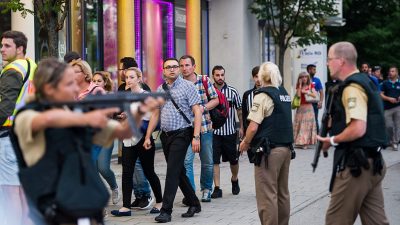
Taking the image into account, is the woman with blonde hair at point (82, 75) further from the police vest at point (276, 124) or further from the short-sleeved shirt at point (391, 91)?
the short-sleeved shirt at point (391, 91)

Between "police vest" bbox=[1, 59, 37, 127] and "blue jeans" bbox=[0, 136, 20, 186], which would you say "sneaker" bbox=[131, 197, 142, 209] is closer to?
"blue jeans" bbox=[0, 136, 20, 186]

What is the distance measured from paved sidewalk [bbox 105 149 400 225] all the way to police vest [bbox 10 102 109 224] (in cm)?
472

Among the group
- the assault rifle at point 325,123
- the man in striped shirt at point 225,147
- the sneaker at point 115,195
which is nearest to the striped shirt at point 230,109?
the man in striped shirt at point 225,147

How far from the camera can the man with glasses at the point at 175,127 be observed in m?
9.48

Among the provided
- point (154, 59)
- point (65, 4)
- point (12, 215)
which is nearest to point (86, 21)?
point (154, 59)

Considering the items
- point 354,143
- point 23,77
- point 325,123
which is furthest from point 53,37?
point 354,143

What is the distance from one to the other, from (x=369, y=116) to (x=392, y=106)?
545 inches

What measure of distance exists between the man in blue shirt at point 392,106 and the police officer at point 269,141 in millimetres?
12109

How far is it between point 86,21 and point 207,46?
7.02m

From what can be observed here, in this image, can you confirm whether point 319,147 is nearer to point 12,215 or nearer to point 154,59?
point 12,215

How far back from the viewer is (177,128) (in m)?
9.56

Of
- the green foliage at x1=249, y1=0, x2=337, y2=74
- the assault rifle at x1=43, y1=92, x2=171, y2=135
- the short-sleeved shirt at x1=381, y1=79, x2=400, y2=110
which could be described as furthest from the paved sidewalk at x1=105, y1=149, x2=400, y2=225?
the green foliage at x1=249, y1=0, x2=337, y2=74

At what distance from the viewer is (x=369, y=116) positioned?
652 centimetres

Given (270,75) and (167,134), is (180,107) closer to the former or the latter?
(167,134)
